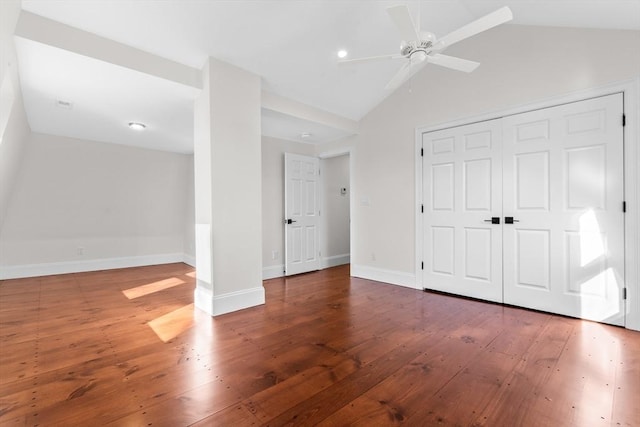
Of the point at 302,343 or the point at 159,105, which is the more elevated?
the point at 159,105

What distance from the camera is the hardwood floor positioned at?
1.56 metres

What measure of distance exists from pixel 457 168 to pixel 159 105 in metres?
3.96

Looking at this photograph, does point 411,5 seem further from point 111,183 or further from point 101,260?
point 101,260

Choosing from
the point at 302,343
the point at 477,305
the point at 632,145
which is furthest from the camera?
the point at 477,305

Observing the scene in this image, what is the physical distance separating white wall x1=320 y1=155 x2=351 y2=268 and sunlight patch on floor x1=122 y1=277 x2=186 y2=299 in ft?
8.71

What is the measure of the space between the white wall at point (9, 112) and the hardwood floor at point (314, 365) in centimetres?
188

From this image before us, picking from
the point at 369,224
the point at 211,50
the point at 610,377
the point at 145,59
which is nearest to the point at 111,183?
the point at 145,59

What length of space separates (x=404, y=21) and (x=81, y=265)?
6557 millimetres

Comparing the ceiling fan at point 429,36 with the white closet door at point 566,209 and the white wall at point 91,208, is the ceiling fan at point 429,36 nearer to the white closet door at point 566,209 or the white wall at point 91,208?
the white closet door at point 566,209

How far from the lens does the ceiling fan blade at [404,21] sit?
1771 millimetres

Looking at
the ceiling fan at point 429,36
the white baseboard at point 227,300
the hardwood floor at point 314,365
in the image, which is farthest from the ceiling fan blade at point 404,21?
the white baseboard at point 227,300

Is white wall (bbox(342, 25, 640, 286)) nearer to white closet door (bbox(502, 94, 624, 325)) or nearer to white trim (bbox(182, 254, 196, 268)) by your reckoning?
white closet door (bbox(502, 94, 624, 325))

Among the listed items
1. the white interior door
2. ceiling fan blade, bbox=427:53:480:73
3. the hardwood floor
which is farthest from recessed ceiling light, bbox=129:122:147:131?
ceiling fan blade, bbox=427:53:480:73

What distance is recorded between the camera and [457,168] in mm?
3729
